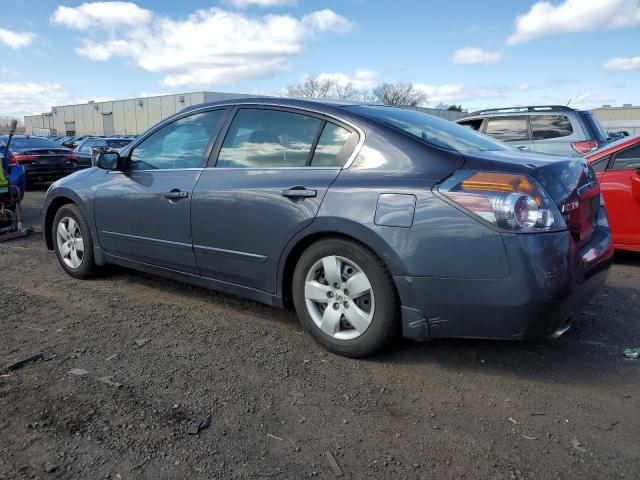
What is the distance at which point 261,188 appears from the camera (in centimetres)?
360

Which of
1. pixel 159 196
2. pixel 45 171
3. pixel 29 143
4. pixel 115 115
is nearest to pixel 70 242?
pixel 159 196

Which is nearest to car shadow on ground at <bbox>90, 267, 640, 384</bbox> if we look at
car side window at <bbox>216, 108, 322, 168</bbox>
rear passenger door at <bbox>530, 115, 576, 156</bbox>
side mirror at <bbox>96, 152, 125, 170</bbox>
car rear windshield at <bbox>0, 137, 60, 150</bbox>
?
car side window at <bbox>216, 108, 322, 168</bbox>

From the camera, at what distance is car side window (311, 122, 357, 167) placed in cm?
338

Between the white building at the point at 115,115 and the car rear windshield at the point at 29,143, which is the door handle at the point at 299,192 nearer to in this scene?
the car rear windshield at the point at 29,143

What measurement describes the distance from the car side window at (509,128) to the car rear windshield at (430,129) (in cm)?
525

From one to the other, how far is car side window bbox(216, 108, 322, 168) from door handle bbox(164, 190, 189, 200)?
13.6 inches

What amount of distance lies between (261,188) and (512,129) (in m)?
6.65

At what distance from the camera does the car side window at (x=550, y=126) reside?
829cm

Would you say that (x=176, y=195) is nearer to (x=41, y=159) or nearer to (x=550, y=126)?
(x=550, y=126)

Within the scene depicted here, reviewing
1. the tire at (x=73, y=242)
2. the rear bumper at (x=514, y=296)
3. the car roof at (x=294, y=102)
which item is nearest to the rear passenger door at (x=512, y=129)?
the car roof at (x=294, y=102)

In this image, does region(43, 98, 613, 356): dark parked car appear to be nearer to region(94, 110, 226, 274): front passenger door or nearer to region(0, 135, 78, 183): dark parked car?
region(94, 110, 226, 274): front passenger door

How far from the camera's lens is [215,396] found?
9.59ft

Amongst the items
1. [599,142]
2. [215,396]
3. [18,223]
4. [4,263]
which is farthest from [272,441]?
[599,142]

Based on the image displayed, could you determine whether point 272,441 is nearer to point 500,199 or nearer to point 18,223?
point 500,199
